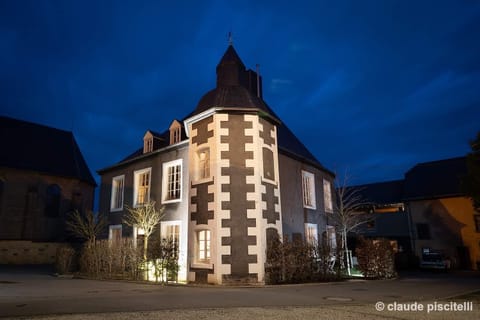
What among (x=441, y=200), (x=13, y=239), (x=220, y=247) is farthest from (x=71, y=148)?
(x=441, y=200)

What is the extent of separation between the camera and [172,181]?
15992 millimetres

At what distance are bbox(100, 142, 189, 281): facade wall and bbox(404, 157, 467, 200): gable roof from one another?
2206cm

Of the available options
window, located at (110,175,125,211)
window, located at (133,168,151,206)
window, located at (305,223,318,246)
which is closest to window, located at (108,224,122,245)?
window, located at (110,175,125,211)

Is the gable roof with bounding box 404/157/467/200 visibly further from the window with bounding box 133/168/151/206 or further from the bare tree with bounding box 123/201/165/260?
the bare tree with bounding box 123/201/165/260

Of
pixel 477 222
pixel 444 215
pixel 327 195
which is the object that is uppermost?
pixel 327 195

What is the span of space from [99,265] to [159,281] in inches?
150

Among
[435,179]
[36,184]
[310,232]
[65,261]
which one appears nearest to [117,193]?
[65,261]

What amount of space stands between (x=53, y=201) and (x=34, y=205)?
2.31 metres

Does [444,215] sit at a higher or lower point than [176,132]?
lower

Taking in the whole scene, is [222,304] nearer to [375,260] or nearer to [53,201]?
[375,260]

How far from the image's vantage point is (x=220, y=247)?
1197 cm

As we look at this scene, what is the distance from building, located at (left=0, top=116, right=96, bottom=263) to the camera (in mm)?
28375

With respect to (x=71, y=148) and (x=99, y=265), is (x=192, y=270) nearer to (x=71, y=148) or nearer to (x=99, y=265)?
(x=99, y=265)

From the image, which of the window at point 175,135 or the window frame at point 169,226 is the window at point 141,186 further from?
the window frame at point 169,226
